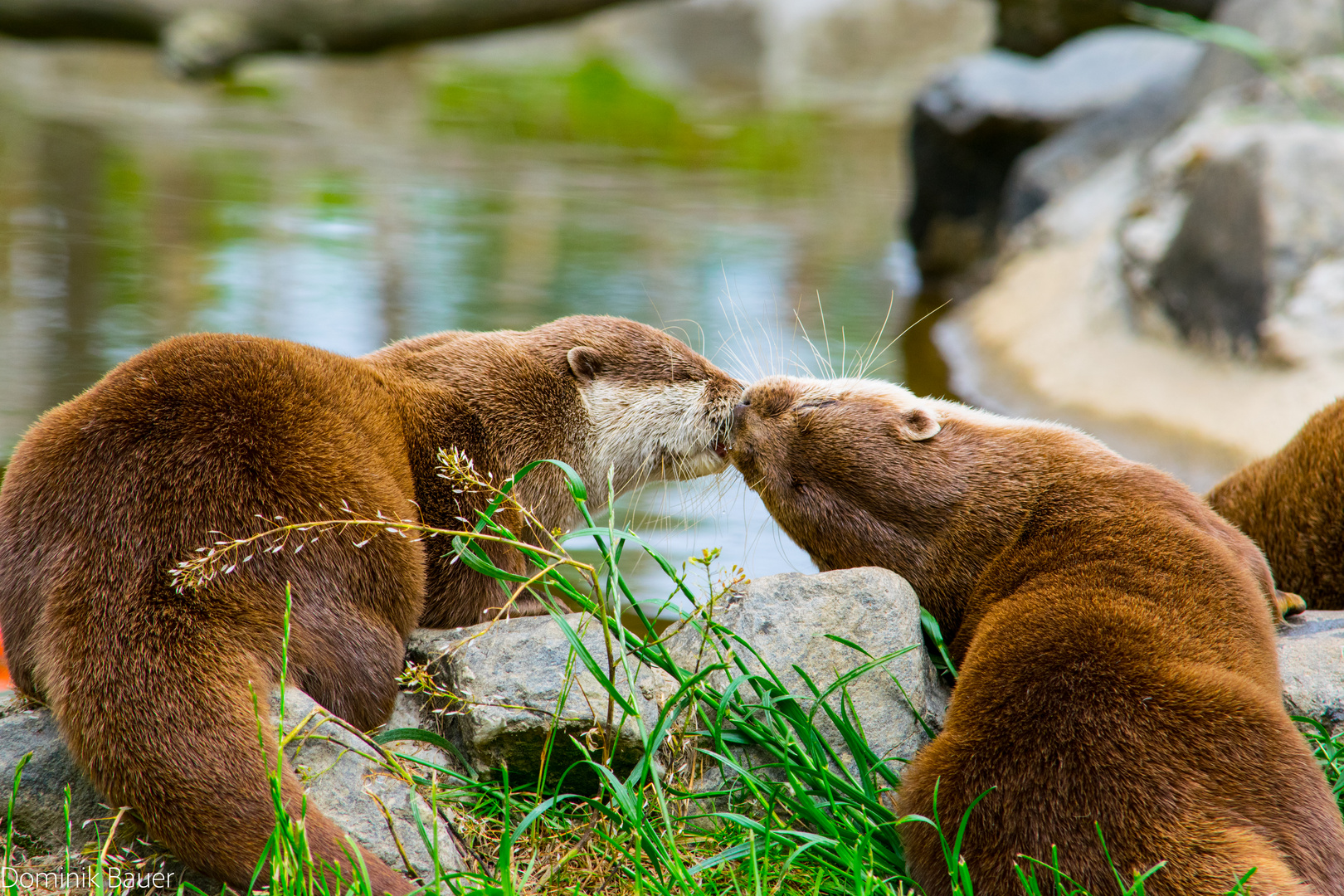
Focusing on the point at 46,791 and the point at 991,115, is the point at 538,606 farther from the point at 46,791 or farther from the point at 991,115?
the point at 991,115

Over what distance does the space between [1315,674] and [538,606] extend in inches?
61.4

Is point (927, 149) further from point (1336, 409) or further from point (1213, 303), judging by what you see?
point (1336, 409)

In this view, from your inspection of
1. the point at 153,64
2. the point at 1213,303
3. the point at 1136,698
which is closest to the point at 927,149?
the point at 1213,303

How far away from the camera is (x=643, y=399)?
9.69 feet

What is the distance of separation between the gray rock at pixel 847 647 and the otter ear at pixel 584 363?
0.74 metres

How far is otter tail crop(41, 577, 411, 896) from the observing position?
70.9 inches

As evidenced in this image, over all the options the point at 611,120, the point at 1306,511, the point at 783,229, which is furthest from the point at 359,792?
the point at 611,120

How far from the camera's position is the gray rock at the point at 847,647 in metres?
2.31

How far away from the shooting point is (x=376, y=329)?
6434 millimetres

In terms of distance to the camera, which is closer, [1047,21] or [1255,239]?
[1255,239]

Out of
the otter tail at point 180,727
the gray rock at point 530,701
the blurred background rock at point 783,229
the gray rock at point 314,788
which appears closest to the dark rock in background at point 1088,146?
the blurred background rock at point 783,229

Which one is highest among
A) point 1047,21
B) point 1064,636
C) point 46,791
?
point 1047,21

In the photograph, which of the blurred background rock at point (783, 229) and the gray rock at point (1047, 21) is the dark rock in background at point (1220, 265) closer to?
the blurred background rock at point (783, 229)

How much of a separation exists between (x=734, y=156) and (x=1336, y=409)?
10.9 metres
